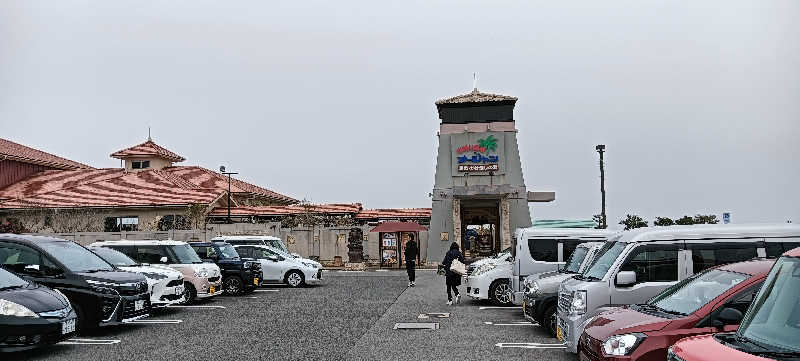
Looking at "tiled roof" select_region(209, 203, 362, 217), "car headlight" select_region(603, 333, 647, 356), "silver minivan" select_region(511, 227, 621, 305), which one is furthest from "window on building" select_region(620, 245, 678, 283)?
"tiled roof" select_region(209, 203, 362, 217)

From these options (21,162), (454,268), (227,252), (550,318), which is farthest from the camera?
(21,162)

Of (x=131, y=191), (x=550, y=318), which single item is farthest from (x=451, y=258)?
(x=131, y=191)

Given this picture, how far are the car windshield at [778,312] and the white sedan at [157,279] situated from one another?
40.3 ft

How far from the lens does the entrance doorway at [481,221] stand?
4334cm

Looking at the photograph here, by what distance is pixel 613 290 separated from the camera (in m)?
9.62

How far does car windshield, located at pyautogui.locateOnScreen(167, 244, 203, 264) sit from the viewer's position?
1850 centimetres

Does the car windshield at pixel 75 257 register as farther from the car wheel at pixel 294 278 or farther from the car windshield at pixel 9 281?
the car wheel at pixel 294 278

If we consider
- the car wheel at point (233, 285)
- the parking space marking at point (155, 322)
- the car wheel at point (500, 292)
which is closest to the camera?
the parking space marking at point (155, 322)

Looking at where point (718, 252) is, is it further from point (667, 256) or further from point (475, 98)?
point (475, 98)

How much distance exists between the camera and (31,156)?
5088 cm

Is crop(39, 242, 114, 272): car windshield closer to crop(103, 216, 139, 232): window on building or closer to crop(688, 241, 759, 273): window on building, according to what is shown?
crop(688, 241, 759, 273): window on building

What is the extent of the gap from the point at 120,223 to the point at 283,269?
81.0ft

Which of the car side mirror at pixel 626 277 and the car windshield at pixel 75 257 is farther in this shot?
the car windshield at pixel 75 257

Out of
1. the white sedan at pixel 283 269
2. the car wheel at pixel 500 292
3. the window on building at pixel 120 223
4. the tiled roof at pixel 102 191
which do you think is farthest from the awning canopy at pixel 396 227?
the car wheel at pixel 500 292
